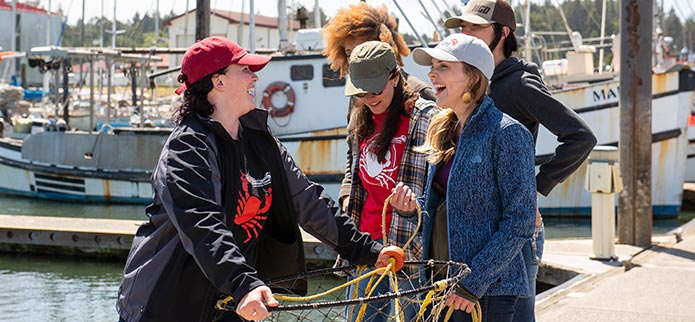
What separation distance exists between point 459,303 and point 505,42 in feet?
4.48

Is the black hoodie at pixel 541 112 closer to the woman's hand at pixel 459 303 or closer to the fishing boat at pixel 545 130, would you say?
the woman's hand at pixel 459 303

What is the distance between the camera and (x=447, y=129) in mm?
4020

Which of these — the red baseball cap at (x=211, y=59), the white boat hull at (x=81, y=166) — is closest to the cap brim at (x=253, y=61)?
the red baseball cap at (x=211, y=59)

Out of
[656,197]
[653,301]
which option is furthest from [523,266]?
[656,197]

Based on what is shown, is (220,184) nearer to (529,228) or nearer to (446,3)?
(529,228)

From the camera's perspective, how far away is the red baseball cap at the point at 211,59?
3549 millimetres

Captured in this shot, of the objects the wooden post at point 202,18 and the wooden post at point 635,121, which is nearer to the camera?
the wooden post at point 635,121

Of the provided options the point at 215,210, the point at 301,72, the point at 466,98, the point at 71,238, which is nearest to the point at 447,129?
the point at 466,98

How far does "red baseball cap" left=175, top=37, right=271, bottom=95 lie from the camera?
3549 mm

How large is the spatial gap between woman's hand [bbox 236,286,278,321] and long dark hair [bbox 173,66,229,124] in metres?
0.77

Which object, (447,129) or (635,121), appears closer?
(447,129)

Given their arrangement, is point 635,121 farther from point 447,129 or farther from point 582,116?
point 582,116

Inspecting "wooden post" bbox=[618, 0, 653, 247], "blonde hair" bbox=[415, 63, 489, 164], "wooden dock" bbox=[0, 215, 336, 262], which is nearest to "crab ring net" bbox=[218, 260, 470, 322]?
"blonde hair" bbox=[415, 63, 489, 164]

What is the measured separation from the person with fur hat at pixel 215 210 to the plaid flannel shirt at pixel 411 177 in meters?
0.62
